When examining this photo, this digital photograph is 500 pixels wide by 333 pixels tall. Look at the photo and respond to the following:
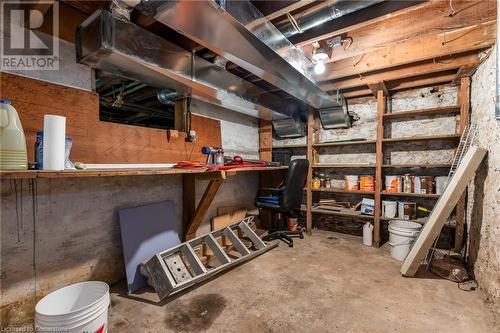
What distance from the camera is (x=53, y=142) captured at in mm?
1315

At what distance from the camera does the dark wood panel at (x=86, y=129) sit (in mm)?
1535

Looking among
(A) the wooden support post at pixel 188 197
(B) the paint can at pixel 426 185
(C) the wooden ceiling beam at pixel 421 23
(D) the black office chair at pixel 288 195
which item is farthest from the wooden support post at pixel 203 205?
(B) the paint can at pixel 426 185

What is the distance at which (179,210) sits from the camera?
2.67m

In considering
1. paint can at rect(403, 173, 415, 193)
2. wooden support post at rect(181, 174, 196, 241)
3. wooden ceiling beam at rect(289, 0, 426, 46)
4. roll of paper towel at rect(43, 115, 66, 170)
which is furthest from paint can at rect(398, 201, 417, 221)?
roll of paper towel at rect(43, 115, 66, 170)

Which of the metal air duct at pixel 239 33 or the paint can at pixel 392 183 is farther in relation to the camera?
the paint can at pixel 392 183

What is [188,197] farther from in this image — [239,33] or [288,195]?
[239,33]

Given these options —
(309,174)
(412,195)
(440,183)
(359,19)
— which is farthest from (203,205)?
(440,183)

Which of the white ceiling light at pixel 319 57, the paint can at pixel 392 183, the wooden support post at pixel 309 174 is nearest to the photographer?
the white ceiling light at pixel 319 57

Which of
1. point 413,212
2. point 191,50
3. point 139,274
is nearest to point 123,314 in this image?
point 139,274

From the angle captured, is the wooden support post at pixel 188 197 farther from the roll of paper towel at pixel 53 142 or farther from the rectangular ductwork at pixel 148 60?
the roll of paper towel at pixel 53 142

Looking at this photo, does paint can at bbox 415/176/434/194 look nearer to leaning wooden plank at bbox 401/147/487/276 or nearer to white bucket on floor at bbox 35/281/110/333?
leaning wooden plank at bbox 401/147/487/276

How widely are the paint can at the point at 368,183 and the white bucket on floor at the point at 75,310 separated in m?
3.23

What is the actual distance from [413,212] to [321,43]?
2445mm

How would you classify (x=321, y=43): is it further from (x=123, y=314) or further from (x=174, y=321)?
(x=123, y=314)
